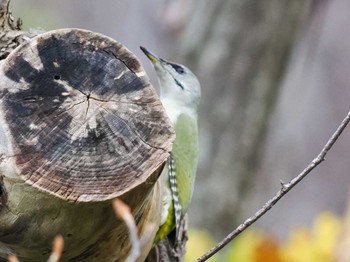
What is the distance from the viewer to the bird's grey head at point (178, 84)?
569cm

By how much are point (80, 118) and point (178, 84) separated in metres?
2.56

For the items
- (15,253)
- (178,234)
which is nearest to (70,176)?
(15,253)

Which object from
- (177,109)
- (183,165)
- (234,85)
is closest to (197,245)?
(177,109)

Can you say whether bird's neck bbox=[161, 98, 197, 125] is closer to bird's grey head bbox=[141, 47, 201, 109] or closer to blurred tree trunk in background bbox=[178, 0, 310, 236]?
bird's grey head bbox=[141, 47, 201, 109]

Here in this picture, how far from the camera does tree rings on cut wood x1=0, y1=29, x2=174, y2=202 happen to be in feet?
10.1

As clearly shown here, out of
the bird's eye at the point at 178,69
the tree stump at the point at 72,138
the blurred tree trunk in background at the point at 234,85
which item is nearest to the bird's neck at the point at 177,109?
the bird's eye at the point at 178,69

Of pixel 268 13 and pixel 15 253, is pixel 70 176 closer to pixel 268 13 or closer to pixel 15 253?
pixel 15 253

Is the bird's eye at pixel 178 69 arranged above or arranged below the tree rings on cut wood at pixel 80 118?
below

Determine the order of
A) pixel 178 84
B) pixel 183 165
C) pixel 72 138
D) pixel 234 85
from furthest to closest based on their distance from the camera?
pixel 234 85
pixel 178 84
pixel 183 165
pixel 72 138

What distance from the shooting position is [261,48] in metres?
8.38

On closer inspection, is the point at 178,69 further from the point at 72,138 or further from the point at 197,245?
the point at 72,138

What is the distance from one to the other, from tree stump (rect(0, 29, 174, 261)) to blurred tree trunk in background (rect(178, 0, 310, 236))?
5.08m

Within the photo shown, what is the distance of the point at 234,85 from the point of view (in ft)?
27.6

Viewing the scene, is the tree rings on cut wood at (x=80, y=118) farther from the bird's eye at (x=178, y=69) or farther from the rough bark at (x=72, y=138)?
the bird's eye at (x=178, y=69)
